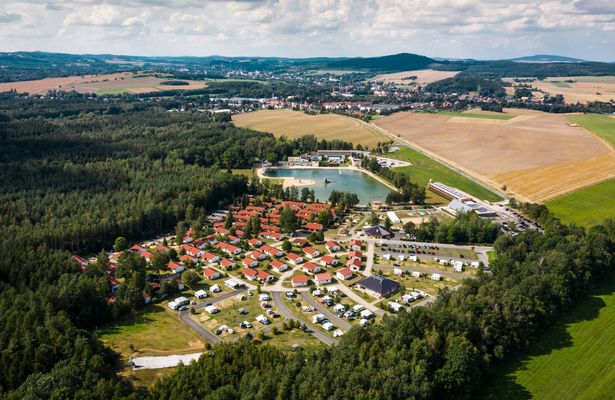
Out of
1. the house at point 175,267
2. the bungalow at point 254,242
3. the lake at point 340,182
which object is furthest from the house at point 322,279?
the lake at point 340,182

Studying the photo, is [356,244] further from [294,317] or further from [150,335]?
[150,335]

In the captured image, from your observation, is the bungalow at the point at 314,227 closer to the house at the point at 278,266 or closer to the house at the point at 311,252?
the house at the point at 311,252

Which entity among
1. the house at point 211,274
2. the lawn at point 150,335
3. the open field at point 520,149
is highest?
the open field at point 520,149

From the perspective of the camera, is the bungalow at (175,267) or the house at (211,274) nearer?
the house at (211,274)

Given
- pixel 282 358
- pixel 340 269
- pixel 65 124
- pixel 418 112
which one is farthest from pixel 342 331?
pixel 418 112

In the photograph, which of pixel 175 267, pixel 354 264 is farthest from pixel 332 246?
pixel 175 267

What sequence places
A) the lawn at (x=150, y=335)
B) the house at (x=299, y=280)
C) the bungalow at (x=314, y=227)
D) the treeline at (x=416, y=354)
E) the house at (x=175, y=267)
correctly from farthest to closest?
1. the bungalow at (x=314, y=227)
2. the house at (x=175, y=267)
3. the house at (x=299, y=280)
4. the lawn at (x=150, y=335)
5. the treeline at (x=416, y=354)
